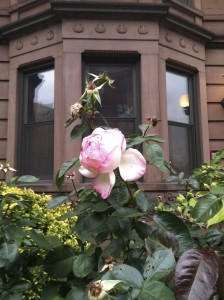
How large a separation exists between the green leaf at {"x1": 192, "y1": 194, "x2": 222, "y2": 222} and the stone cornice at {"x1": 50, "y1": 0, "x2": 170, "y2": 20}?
557 centimetres

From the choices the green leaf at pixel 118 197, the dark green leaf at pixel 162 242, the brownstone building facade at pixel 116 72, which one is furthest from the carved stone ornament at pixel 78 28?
the dark green leaf at pixel 162 242

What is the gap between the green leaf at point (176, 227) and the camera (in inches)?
52.2

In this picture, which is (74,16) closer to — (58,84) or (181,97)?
(58,84)

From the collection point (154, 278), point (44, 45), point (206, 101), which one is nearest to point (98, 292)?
point (154, 278)

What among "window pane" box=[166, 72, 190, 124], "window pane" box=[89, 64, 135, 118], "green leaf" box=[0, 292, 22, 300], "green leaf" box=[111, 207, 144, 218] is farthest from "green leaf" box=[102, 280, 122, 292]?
"window pane" box=[166, 72, 190, 124]

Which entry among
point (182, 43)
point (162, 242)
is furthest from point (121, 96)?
point (162, 242)

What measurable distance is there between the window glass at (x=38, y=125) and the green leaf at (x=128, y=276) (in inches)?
215

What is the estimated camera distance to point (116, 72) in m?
6.69

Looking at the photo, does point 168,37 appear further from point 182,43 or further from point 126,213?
point 126,213

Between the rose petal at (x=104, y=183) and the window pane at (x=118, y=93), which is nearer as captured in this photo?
the rose petal at (x=104, y=183)

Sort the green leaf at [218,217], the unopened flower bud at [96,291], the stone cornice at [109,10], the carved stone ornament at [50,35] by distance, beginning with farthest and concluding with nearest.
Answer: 1. the carved stone ornament at [50,35]
2. the stone cornice at [109,10]
3. the green leaf at [218,217]
4. the unopened flower bud at [96,291]

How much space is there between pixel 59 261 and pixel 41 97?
5.75 m

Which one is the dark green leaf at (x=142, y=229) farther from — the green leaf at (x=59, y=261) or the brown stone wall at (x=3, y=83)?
the brown stone wall at (x=3, y=83)

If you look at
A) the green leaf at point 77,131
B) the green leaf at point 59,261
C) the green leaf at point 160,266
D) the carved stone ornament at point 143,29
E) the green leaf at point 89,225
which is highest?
the carved stone ornament at point 143,29
